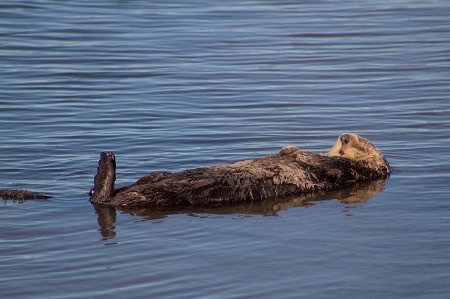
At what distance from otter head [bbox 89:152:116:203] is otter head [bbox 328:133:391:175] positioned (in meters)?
2.23

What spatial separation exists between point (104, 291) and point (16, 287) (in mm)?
557

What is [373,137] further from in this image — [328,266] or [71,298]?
[71,298]

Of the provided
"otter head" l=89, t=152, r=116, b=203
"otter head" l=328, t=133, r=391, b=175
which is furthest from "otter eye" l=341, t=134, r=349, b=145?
"otter head" l=89, t=152, r=116, b=203

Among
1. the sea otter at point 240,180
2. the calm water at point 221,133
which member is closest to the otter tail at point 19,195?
the calm water at point 221,133

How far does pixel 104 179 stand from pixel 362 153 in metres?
2.45

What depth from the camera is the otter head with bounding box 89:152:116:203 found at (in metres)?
7.32

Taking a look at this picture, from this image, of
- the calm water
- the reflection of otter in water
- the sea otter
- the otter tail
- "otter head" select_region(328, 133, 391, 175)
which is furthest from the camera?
"otter head" select_region(328, 133, 391, 175)

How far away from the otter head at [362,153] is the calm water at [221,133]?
20cm

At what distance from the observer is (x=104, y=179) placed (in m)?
7.38

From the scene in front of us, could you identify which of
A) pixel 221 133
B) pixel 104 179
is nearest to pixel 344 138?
pixel 221 133

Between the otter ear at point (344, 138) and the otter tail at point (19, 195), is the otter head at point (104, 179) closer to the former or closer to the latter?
the otter tail at point (19, 195)

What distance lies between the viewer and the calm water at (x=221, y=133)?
5.86 meters

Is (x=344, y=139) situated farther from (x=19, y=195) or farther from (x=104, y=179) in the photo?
(x=19, y=195)

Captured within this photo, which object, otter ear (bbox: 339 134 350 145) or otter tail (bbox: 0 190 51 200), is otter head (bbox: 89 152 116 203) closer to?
otter tail (bbox: 0 190 51 200)
